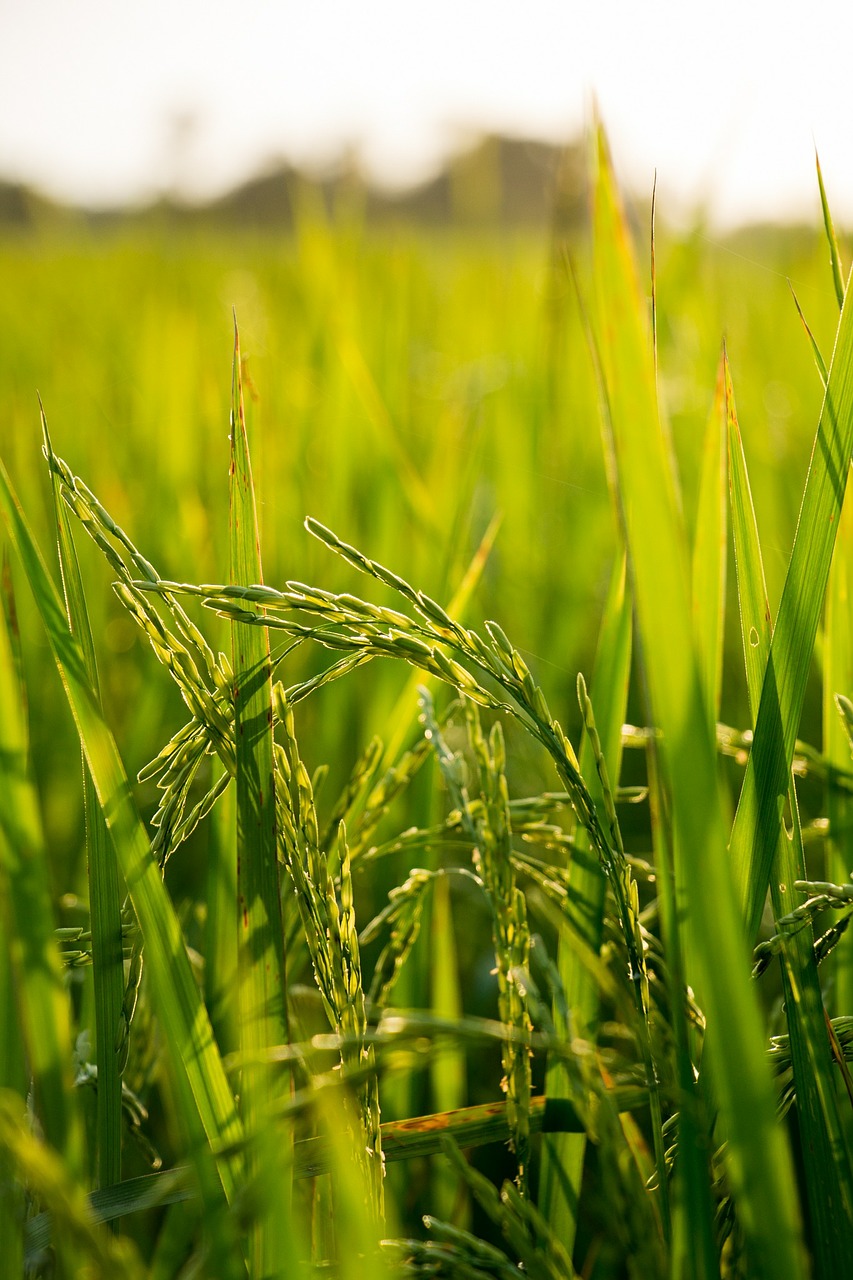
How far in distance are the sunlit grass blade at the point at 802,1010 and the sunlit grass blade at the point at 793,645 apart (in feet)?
0.03

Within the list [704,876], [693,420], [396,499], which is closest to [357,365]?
[396,499]

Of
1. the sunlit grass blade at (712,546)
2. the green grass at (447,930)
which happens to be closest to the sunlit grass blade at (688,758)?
the green grass at (447,930)

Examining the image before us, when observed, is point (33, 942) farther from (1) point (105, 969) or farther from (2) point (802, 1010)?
(2) point (802, 1010)

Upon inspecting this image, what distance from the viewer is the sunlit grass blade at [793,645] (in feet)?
0.91

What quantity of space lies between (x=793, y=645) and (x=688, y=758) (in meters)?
0.12

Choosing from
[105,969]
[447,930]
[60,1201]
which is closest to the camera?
[60,1201]

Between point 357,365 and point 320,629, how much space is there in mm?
689

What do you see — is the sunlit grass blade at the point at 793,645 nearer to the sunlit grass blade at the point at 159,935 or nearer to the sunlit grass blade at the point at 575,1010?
the sunlit grass blade at the point at 575,1010

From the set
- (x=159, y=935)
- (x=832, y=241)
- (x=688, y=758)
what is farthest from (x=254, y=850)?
(x=832, y=241)

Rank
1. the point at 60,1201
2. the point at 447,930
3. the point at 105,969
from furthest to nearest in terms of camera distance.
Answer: the point at 447,930 < the point at 105,969 < the point at 60,1201

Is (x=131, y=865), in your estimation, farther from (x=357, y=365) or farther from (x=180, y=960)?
(x=357, y=365)

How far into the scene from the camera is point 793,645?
289 millimetres

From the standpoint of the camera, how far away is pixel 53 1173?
0.18 m

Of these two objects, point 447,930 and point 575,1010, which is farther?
point 447,930
